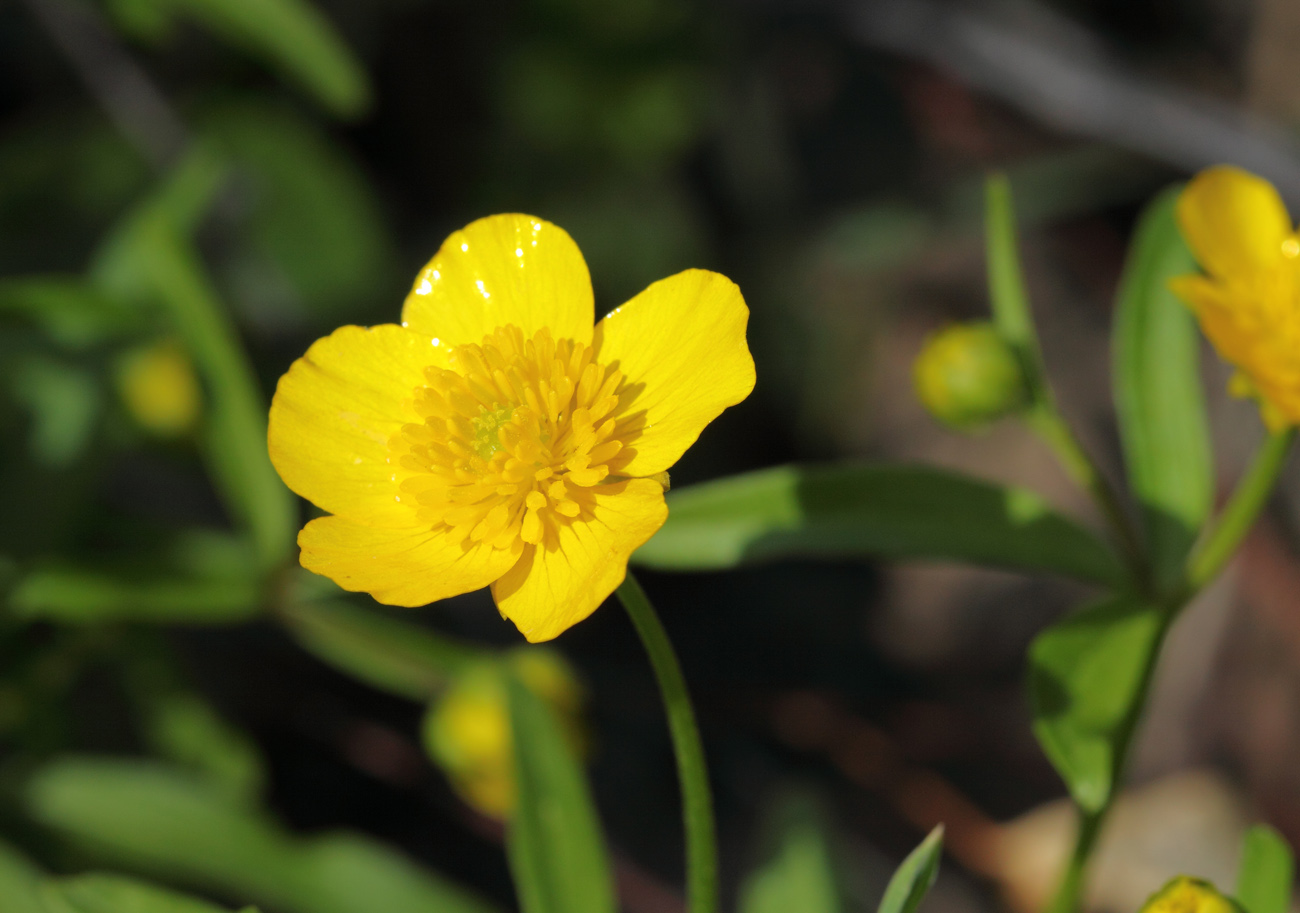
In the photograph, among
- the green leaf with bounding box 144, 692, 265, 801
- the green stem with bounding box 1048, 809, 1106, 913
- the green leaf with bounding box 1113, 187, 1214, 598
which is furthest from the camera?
the green leaf with bounding box 144, 692, 265, 801

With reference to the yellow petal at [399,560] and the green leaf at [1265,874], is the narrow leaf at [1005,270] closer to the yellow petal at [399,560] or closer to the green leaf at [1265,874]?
the green leaf at [1265,874]

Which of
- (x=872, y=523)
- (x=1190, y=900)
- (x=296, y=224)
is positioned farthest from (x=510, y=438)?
(x=296, y=224)

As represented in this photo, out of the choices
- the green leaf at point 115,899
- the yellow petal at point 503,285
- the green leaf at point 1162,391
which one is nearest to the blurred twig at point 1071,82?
the green leaf at point 1162,391

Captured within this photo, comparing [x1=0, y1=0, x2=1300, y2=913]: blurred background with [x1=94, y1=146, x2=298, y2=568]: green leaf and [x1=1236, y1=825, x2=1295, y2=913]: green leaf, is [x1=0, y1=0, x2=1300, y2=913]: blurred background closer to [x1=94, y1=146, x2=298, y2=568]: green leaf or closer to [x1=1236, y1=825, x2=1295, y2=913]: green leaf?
[x1=94, y1=146, x2=298, y2=568]: green leaf

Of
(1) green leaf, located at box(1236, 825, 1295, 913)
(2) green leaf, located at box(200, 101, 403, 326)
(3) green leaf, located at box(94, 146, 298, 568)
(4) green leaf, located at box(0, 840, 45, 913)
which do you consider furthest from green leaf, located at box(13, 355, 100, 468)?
(1) green leaf, located at box(1236, 825, 1295, 913)

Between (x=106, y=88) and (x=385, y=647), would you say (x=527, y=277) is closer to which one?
(x=385, y=647)

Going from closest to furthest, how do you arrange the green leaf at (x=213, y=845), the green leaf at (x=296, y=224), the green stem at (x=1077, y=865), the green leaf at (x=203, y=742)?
the green stem at (x=1077, y=865)
the green leaf at (x=213, y=845)
the green leaf at (x=203, y=742)
the green leaf at (x=296, y=224)

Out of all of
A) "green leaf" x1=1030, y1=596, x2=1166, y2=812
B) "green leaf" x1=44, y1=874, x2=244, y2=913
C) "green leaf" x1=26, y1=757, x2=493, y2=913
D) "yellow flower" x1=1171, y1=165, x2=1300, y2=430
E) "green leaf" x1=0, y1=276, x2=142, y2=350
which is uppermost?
"green leaf" x1=0, y1=276, x2=142, y2=350
